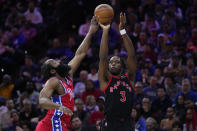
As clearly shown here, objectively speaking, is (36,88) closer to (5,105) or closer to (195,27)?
Answer: (5,105)

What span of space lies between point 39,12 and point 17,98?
4592mm

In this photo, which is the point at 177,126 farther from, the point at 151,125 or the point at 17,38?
the point at 17,38

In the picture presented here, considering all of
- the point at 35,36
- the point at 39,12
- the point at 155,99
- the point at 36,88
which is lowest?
the point at 155,99

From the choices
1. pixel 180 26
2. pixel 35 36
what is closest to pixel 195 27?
pixel 180 26

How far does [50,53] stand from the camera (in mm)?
13547

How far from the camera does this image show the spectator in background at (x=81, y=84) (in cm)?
1188

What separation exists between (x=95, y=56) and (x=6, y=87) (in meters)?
2.77

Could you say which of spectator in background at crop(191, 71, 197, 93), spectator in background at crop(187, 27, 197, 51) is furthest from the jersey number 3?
spectator in background at crop(187, 27, 197, 51)

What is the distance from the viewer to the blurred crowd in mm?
9961

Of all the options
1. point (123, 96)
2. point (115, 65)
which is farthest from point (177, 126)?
point (115, 65)

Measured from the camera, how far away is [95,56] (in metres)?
13.1

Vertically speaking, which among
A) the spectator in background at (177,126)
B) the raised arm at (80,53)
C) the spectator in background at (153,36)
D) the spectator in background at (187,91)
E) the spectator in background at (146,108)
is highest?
the spectator in background at (153,36)

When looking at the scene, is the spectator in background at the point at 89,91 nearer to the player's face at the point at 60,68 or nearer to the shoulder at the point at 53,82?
the player's face at the point at 60,68

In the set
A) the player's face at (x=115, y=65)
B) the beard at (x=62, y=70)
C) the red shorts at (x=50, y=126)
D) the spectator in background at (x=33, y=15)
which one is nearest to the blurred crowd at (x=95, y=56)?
the spectator in background at (x=33, y=15)
